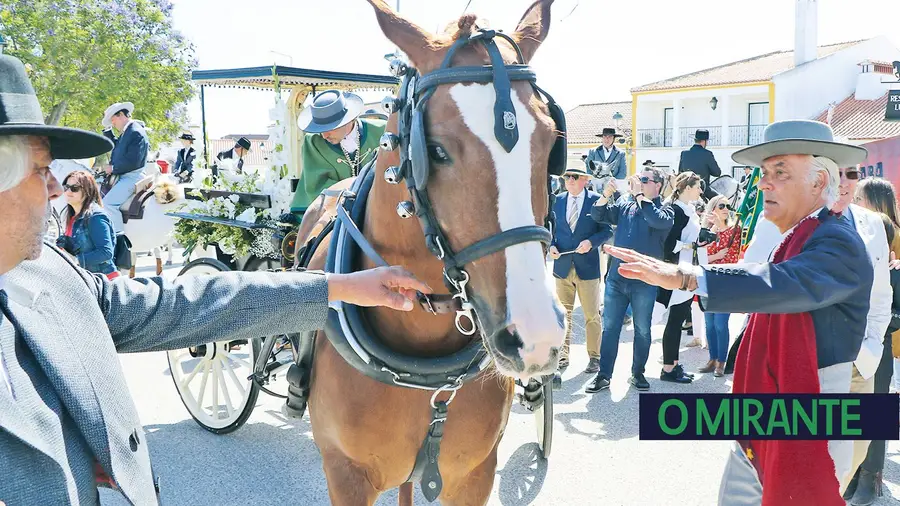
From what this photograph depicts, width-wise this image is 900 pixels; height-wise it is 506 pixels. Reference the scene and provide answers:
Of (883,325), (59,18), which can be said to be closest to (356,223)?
(883,325)

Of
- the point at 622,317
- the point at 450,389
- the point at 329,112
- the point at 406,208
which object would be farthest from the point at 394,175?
the point at 622,317

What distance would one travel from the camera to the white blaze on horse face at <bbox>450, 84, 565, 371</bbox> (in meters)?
1.60

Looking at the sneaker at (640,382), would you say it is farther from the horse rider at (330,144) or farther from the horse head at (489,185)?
the horse head at (489,185)

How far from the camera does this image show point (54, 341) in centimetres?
141

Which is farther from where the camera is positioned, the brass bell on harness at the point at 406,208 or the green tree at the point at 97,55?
the green tree at the point at 97,55

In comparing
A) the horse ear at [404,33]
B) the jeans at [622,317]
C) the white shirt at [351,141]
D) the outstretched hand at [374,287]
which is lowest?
the jeans at [622,317]

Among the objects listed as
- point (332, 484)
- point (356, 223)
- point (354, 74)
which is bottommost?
point (332, 484)

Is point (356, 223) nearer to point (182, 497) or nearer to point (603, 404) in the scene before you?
point (182, 497)

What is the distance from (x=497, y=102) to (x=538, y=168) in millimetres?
201

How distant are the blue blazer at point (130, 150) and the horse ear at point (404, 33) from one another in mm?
7274

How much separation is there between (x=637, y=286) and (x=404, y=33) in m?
4.37

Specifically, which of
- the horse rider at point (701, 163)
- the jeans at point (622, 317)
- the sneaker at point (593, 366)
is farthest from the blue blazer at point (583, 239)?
the horse rider at point (701, 163)

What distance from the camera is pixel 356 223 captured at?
2480mm

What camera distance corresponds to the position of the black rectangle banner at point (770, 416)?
2.37m
